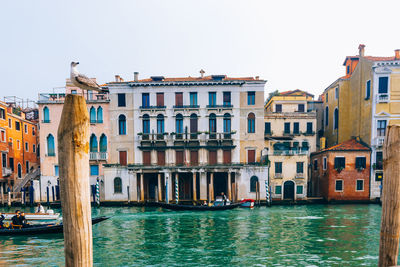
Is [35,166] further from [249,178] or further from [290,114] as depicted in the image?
[290,114]

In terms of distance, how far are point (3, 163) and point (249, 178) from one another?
77.0 ft

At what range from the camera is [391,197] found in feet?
11.8

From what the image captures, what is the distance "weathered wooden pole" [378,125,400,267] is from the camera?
360cm

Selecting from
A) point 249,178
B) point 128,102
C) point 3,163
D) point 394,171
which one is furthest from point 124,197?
point 394,171

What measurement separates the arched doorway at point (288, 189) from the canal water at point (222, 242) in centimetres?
715

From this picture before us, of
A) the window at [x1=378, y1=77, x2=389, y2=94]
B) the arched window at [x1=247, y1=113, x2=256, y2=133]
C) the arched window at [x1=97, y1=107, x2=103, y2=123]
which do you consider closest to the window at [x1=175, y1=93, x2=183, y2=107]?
the arched window at [x1=247, y1=113, x2=256, y2=133]

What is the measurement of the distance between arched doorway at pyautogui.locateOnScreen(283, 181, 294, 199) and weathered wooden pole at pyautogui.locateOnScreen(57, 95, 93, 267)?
25.4 metres

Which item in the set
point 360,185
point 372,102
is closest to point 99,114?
point 360,185

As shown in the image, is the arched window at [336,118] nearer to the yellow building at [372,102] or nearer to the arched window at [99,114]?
the yellow building at [372,102]

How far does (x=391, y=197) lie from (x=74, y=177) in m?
3.56

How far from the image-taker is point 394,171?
3623 mm

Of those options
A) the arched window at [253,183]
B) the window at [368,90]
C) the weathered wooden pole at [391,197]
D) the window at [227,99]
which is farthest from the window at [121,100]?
the weathered wooden pole at [391,197]

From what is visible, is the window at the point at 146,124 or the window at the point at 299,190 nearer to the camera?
the window at the point at 299,190

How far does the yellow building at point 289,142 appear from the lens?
25828 millimetres
